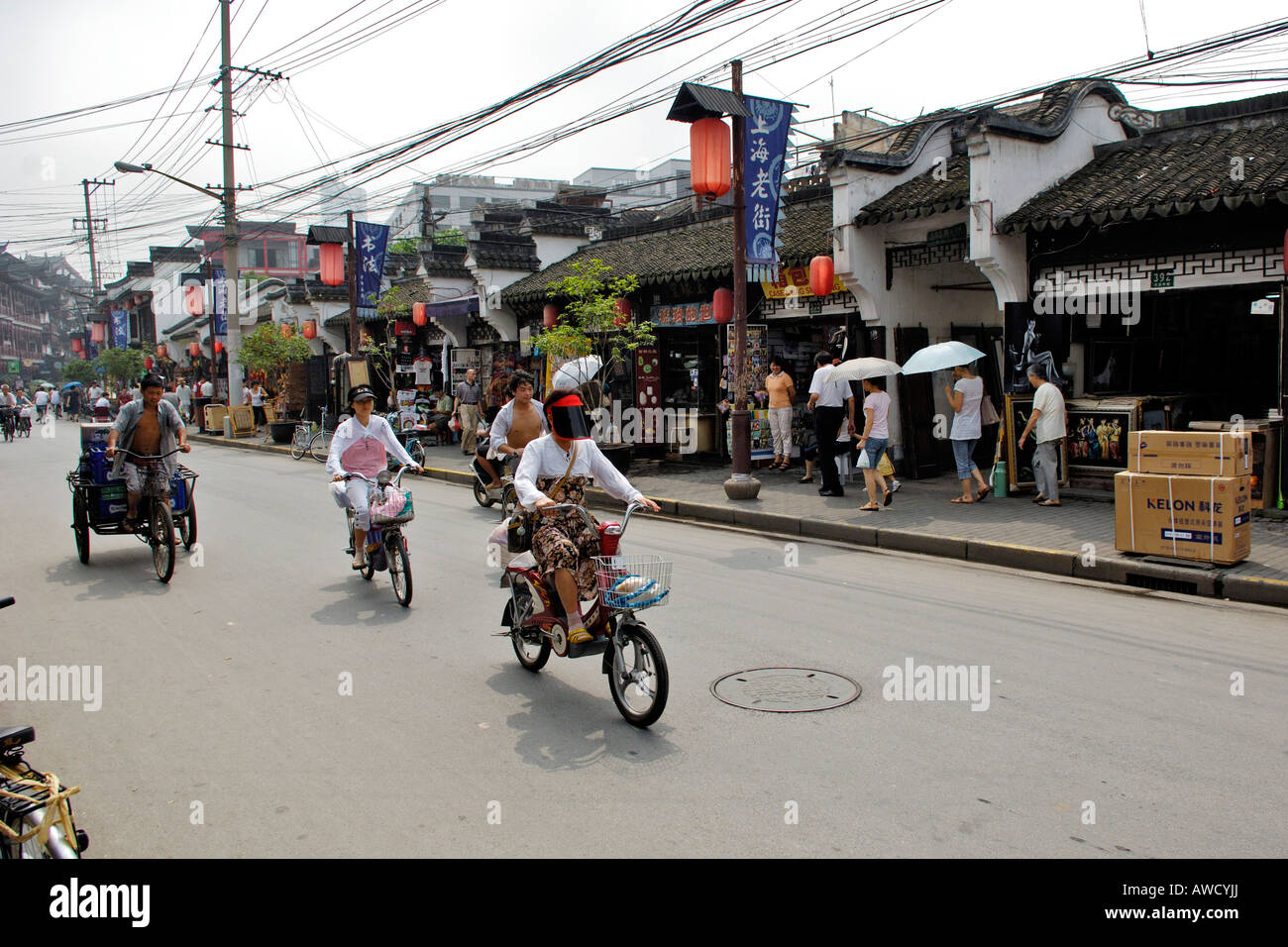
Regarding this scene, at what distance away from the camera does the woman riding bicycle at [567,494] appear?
16.9ft

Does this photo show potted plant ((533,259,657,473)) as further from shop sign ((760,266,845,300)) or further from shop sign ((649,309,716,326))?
shop sign ((760,266,845,300))

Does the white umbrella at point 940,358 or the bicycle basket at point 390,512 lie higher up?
the white umbrella at point 940,358

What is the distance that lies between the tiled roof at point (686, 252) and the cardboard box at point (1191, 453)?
6.96 metres

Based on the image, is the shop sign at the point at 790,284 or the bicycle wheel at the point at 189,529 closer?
the bicycle wheel at the point at 189,529

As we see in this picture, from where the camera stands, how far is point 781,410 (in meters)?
15.2

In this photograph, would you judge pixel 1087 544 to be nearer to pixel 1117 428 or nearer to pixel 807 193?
pixel 1117 428

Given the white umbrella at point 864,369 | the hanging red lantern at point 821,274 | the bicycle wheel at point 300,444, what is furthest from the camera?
the bicycle wheel at point 300,444

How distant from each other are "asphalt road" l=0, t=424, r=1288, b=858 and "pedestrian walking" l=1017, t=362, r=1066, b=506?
11.3 feet

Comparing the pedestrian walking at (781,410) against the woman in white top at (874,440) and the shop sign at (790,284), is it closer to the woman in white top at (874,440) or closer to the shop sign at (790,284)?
the shop sign at (790,284)

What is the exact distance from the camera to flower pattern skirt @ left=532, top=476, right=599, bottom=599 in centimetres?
517

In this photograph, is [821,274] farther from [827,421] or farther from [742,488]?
[742,488]

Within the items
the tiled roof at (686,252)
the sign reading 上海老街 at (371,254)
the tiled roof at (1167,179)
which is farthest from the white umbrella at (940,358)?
the sign reading 上海老街 at (371,254)

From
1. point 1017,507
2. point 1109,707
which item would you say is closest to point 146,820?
point 1109,707
